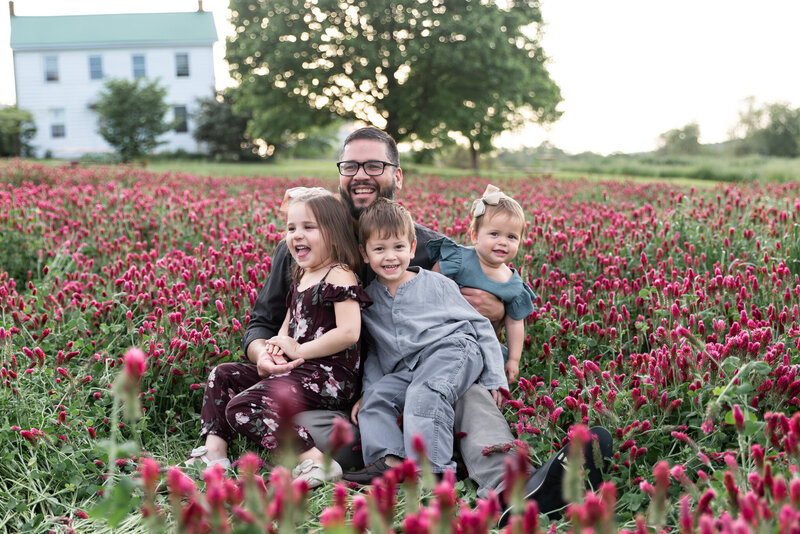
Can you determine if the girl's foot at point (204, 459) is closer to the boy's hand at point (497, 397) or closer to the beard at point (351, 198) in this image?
the boy's hand at point (497, 397)

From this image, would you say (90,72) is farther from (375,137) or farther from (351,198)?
(351,198)

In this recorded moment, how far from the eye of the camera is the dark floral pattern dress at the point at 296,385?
143 inches

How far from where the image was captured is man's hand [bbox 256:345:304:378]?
3.80 meters

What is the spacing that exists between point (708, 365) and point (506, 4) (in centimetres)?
2850

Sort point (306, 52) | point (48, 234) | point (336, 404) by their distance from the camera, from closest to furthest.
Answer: point (336, 404) → point (48, 234) → point (306, 52)

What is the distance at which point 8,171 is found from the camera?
Answer: 12.5m

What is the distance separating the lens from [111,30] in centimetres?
4916

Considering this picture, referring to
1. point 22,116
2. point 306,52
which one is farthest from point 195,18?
point 306,52

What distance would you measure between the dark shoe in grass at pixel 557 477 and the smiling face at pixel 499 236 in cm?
163

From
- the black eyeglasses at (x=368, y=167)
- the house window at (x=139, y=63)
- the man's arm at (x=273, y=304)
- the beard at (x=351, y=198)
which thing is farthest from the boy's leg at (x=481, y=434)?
the house window at (x=139, y=63)

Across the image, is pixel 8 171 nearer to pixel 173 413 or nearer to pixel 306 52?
pixel 173 413

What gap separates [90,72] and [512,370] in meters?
51.5

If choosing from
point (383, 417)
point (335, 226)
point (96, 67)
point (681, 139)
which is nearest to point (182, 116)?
point (96, 67)

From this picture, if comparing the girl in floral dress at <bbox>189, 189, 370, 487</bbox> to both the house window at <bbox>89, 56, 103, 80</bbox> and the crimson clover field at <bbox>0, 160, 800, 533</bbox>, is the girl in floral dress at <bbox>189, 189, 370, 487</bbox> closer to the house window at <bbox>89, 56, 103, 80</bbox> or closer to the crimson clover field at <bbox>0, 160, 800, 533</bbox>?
the crimson clover field at <bbox>0, 160, 800, 533</bbox>
